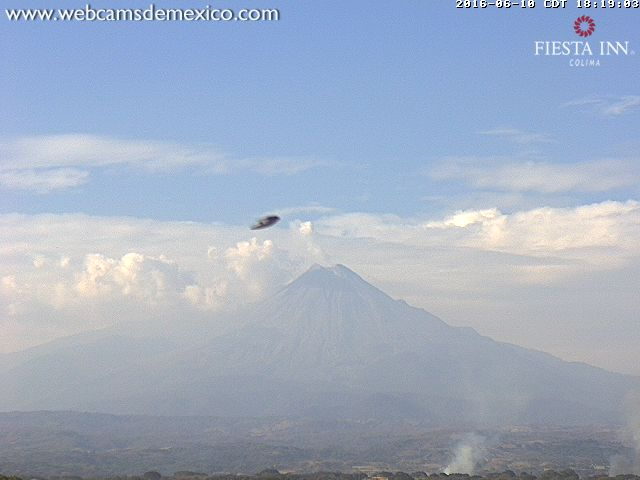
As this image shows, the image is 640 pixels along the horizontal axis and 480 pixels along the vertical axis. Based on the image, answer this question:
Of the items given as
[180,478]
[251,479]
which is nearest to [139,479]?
[180,478]

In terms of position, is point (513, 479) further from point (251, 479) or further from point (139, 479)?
point (139, 479)

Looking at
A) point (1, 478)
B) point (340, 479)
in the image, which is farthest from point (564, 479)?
point (1, 478)

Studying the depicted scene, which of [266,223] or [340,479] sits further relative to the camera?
[340,479]

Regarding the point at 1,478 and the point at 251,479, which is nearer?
the point at 1,478

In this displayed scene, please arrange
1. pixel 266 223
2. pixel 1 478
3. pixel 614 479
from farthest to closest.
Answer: pixel 614 479 → pixel 1 478 → pixel 266 223

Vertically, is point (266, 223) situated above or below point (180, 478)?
above

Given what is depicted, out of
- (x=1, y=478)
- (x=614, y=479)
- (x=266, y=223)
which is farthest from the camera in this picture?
(x=614, y=479)

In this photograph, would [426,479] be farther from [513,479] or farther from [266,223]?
[266,223]

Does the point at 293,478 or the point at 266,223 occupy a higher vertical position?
the point at 266,223
